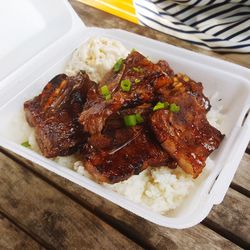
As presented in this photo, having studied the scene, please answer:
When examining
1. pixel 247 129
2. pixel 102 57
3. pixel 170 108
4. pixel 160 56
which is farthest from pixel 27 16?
pixel 247 129

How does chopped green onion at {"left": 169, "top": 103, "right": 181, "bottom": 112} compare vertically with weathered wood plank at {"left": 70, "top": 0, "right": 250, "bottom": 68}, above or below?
above

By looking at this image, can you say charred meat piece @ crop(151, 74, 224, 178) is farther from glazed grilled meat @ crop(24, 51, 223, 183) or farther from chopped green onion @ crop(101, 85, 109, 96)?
chopped green onion @ crop(101, 85, 109, 96)

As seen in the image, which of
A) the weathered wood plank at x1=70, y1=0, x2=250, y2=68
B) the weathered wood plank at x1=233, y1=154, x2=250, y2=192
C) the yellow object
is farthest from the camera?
the yellow object

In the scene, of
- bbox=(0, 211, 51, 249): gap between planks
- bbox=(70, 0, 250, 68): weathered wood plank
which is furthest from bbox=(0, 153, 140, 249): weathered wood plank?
bbox=(70, 0, 250, 68): weathered wood plank

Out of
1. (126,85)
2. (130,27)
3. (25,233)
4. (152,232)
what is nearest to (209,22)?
(130,27)

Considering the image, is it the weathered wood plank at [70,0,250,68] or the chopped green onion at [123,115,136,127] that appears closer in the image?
the chopped green onion at [123,115,136,127]

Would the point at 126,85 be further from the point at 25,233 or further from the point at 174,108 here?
the point at 25,233

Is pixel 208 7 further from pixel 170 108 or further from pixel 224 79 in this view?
pixel 170 108

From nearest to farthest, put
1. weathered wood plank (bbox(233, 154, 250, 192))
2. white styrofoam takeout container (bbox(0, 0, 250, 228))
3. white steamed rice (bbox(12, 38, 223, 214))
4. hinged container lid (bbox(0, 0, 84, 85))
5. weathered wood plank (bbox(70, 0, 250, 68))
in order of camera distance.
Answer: white styrofoam takeout container (bbox(0, 0, 250, 228))
white steamed rice (bbox(12, 38, 223, 214))
weathered wood plank (bbox(233, 154, 250, 192))
hinged container lid (bbox(0, 0, 84, 85))
weathered wood plank (bbox(70, 0, 250, 68))
